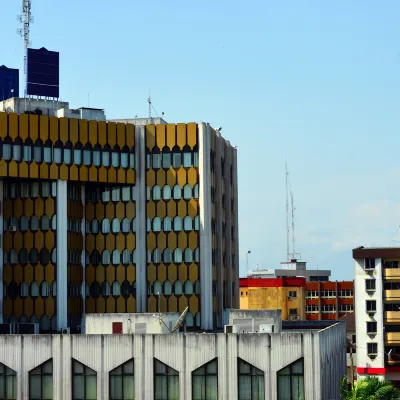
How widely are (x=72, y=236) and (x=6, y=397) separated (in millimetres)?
54606

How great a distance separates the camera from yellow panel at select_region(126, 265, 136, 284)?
13000 cm

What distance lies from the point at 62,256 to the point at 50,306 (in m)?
6.55

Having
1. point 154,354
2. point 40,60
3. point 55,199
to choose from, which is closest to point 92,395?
point 154,354

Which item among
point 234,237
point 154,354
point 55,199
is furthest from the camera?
point 234,237

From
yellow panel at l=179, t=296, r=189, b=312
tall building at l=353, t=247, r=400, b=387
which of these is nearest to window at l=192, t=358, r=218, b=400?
yellow panel at l=179, t=296, r=189, b=312

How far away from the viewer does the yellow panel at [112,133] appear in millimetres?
129000

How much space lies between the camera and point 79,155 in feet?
415

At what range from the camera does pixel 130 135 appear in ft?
427

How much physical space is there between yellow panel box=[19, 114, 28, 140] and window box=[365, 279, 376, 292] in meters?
51.9

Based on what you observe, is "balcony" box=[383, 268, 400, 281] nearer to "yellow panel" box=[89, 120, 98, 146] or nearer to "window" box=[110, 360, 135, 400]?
"yellow panel" box=[89, 120, 98, 146]

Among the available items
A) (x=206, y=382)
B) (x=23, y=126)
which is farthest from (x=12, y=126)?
(x=206, y=382)

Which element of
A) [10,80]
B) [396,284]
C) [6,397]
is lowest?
[6,397]

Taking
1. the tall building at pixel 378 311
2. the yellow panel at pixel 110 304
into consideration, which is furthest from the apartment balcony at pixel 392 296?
the yellow panel at pixel 110 304

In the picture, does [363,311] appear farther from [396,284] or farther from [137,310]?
[137,310]
